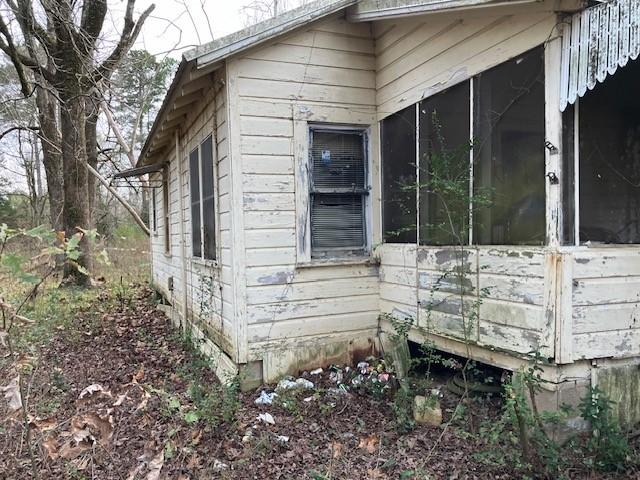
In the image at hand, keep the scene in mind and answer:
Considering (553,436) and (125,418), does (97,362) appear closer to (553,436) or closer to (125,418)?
(125,418)

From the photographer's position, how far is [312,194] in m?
4.62

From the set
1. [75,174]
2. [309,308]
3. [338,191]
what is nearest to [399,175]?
[338,191]

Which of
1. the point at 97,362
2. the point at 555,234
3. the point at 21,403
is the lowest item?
the point at 97,362

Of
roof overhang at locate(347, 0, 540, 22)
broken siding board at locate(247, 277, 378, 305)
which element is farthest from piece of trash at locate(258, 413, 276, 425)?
roof overhang at locate(347, 0, 540, 22)

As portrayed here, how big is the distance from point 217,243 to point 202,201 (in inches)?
41.9

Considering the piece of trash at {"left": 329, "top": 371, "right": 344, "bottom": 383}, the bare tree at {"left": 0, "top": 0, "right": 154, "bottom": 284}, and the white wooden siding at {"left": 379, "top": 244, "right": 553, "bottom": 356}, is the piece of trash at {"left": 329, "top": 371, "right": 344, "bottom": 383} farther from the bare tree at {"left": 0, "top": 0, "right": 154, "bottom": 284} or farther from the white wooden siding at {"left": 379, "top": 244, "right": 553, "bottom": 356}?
the bare tree at {"left": 0, "top": 0, "right": 154, "bottom": 284}

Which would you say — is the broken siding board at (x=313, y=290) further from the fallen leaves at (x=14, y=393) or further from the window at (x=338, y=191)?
the fallen leaves at (x=14, y=393)

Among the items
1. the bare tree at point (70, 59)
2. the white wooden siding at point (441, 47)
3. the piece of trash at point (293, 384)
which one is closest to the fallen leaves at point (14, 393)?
the piece of trash at point (293, 384)

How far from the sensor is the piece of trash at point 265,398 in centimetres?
410

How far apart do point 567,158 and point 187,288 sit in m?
5.66

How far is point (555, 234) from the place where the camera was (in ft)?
9.77

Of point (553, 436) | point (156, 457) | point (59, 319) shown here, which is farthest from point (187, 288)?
point (553, 436)

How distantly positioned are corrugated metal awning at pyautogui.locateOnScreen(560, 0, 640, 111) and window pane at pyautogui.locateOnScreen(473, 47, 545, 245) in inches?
8.6

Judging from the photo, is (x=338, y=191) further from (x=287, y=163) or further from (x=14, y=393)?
(x=14, y=393)
